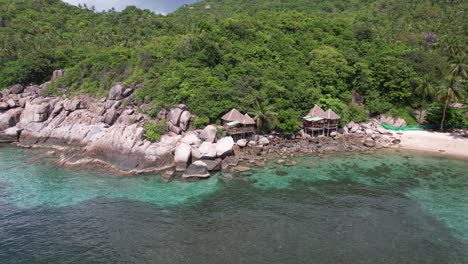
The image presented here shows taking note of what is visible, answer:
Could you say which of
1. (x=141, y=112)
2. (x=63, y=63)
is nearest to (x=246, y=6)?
(x=63, y=63)

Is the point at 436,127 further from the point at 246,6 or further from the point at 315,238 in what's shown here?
the point at 246,6

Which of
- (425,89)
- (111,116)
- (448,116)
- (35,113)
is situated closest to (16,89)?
(35,113)

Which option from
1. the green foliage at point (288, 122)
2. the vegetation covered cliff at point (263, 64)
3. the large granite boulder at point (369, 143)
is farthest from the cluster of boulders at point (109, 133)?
the large granite boulder at point (369, 143)

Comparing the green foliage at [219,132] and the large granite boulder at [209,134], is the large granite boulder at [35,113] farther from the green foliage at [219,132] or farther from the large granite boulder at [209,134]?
the green foliage at [219,132]

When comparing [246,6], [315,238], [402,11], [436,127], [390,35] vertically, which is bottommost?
[315,238]

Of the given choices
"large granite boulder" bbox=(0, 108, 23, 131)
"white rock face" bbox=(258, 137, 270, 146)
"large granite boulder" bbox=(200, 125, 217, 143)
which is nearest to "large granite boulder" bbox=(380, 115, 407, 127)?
"white rock face" bbox=(258, 137, 270, 146)

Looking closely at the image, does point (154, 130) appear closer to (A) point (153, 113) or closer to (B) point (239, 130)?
(A) point (153, 113)
